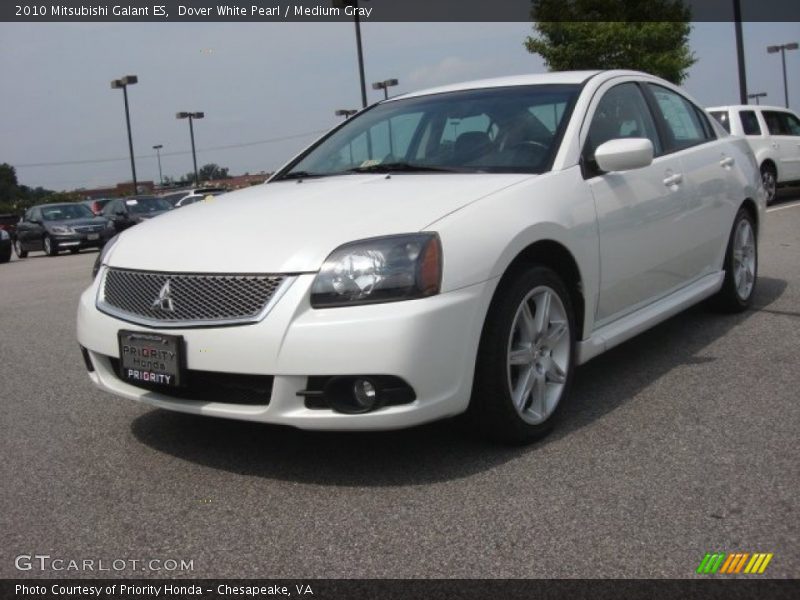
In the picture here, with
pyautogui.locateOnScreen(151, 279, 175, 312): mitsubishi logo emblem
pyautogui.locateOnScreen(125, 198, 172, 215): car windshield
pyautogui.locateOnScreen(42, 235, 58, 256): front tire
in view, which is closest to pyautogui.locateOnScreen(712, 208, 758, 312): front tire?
pyautogui.locateOnScreen(151, 279, 175, 312): mitsubishi logo emblem

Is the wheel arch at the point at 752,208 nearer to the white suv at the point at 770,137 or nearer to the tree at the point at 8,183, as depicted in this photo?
the white suv at the point at 770,137

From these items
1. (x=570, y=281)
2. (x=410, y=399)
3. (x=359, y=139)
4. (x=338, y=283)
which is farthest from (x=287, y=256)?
(x=359, y=139)


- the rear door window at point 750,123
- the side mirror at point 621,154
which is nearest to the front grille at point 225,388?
the side mirror at point 621,154

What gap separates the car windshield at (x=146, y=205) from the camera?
2338 cm

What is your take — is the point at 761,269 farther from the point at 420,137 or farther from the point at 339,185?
the point at 339,185

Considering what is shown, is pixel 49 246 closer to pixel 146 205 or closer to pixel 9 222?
pixel 146 205

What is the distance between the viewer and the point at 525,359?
3479 millimetres

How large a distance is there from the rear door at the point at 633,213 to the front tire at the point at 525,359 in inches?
15.1

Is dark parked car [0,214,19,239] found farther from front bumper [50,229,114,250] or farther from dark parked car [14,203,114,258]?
front bumper [50,229,114,250]

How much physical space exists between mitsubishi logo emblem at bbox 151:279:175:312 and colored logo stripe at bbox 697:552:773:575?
6.62 ft

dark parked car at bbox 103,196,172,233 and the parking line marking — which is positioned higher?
dark parked car at bbox 103,196,172,233

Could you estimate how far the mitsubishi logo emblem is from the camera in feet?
10.7

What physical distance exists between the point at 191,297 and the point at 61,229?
2007 centimetres

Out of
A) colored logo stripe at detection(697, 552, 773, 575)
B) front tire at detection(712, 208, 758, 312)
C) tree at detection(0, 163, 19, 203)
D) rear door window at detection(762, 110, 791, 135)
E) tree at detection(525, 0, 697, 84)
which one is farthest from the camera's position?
tree at detection(0, 163, 19, 203)
